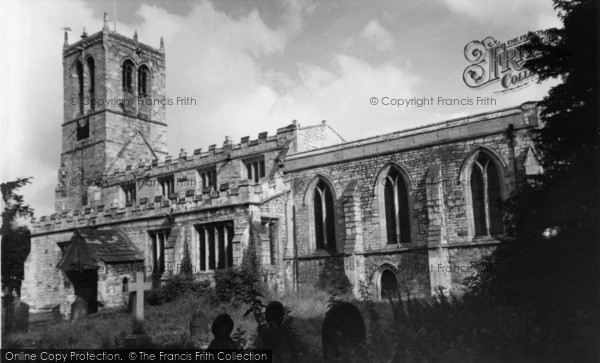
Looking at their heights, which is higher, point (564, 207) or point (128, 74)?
point (128, 74)

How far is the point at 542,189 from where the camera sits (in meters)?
9.33

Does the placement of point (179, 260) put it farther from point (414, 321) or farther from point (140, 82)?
point (140, 82)

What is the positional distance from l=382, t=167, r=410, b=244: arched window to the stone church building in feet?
0.14

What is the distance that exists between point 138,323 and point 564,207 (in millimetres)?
9395

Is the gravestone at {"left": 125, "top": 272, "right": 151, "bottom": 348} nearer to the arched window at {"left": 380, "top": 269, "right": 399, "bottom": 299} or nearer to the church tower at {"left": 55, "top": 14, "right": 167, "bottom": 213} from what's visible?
the arched window at {"left": 380, "top": 269, "right": 399, "bottom": 299}

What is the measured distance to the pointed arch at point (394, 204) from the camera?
2195 cm

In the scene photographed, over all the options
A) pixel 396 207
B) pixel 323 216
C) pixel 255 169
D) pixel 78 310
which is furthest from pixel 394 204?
pixel 78 310

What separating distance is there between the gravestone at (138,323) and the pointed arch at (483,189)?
12.7 m

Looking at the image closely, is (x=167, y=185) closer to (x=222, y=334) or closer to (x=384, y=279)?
(x=384, y=279)

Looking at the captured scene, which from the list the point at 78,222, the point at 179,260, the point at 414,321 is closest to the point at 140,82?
the point at 78,222

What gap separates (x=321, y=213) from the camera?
24344mm

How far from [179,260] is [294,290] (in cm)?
553

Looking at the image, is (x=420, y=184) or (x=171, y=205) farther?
(x=171, y=205)

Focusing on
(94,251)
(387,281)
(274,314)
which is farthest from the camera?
(94,251)
